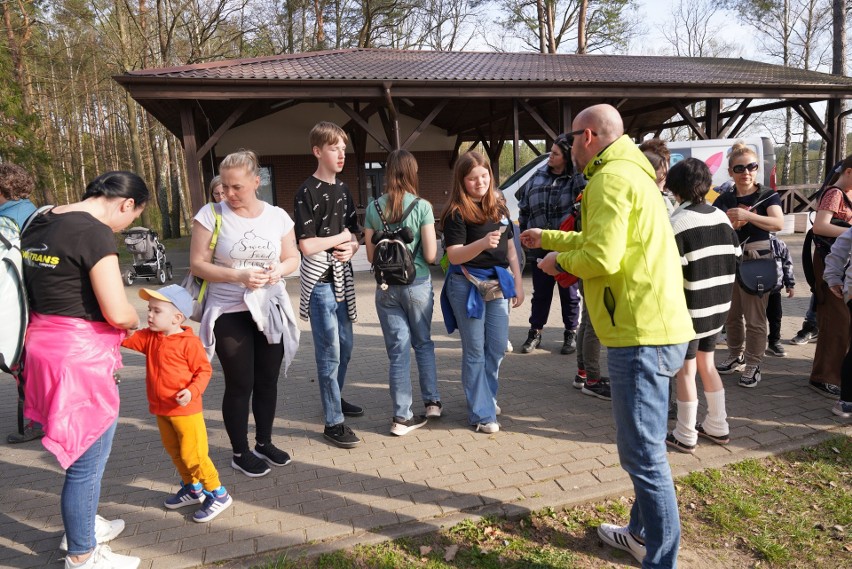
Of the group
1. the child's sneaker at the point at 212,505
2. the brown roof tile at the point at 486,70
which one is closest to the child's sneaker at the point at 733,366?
the child's sneaker at the point at 212,505

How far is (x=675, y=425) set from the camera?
3.66m

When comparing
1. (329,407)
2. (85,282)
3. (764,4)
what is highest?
(764,4)

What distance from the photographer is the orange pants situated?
2.70 meters

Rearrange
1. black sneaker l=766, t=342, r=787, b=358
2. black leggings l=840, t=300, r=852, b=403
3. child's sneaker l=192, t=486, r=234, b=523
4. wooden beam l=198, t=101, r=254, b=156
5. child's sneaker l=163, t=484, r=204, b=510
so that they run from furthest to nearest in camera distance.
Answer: wooden beam l=198, t=101, r=254, b=156
black sneaker l=766, t=342, r=787, b=358
black leggings l=840, t=300, r=852, b=403
child's sneaker l=163, t=484, r=204, b=510
child's sneaker l=192, t=486, r=234, b=523

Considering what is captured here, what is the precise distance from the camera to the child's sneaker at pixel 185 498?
2912 millimetres

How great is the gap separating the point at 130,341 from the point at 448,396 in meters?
2.45

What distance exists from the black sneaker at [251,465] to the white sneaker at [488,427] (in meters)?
1.36

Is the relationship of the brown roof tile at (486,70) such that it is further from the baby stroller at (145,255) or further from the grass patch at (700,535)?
the grass patch at (700,535)

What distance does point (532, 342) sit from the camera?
18.5 feet

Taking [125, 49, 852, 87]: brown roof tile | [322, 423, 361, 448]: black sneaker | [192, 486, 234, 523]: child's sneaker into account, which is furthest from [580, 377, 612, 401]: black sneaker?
[125, 49, 852, 87]: brown roof tile

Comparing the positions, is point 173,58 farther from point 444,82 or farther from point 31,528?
point 31,528

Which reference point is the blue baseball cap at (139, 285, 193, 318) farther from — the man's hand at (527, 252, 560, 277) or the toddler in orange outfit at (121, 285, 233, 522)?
the man's hand at (527, 252, 560, 277)

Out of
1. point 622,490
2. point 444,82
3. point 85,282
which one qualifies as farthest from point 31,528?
point 444,82

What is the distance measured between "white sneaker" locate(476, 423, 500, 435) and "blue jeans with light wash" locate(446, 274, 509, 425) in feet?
0.09
